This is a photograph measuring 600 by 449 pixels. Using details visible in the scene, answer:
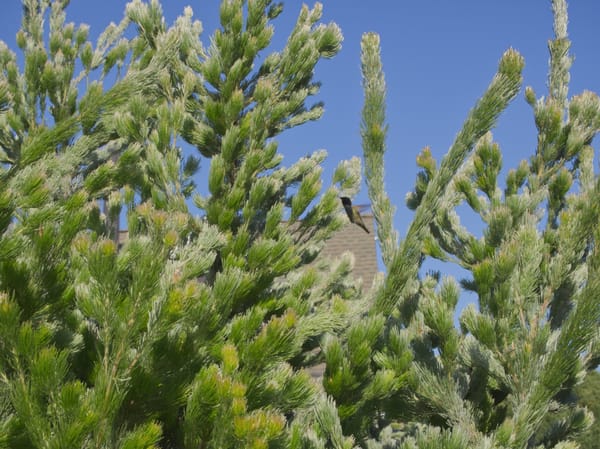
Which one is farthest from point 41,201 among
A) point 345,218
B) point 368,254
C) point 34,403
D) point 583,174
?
point 368,254

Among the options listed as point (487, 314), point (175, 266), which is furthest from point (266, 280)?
point (487, 314)

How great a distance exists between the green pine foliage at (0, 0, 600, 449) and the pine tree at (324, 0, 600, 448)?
12mm

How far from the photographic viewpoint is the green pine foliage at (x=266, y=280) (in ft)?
7.79

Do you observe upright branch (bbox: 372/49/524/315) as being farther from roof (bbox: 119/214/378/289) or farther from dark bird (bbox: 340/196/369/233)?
roof (bbox: 119/214/378/289)

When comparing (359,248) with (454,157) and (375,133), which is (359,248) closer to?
(375,133)

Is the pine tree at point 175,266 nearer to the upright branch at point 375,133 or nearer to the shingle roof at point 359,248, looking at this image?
the upright branch at point 375,133

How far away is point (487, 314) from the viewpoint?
3.04 m

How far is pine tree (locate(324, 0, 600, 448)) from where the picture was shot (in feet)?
8.93

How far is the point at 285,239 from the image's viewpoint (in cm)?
361

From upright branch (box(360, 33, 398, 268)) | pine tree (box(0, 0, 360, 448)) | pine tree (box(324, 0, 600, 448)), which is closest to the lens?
pine tree (box(0, 0, 360, 448))

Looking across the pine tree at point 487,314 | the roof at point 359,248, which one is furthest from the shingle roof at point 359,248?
the pine tree at point 487,314

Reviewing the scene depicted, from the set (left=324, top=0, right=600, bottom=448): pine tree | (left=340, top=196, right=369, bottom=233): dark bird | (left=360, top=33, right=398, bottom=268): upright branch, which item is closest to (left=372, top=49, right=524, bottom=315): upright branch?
(left=324, top=0, right=600, bottom=448): pine tree

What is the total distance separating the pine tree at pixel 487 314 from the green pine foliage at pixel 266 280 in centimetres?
1

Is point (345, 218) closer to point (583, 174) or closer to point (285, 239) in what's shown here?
point (285, 239)
